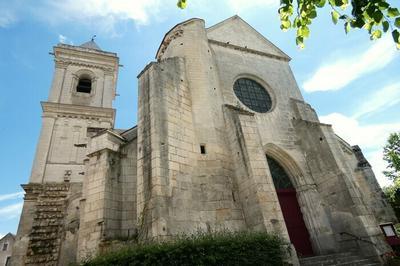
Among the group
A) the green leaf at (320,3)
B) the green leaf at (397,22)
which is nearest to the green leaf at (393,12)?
the green leaf at (397,22)

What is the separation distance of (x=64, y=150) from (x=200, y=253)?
43.6 feet

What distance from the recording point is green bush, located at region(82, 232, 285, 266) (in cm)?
407

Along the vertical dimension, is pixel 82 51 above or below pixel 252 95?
above

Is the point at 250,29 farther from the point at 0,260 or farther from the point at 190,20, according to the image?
the point at 0,260

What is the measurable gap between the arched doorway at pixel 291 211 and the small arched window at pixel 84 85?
1565 centimetres

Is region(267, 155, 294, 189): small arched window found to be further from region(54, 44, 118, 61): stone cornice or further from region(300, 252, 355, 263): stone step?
region(54, 44, 118, 61): stone cornice

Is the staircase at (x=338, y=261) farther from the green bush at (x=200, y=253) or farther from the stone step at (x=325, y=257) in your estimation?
the green bush at (x=200, y=253)

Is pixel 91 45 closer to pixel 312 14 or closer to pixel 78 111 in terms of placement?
pixel 78 111

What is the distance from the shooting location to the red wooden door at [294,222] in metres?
7.99

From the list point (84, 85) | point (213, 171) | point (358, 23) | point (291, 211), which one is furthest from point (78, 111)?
point (358, 23)

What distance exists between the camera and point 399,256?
693 cm

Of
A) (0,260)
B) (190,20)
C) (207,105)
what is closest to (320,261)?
(207,105)

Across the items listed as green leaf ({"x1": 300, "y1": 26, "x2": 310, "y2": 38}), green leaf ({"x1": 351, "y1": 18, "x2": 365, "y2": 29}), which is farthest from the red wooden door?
green leaf ({"x1": 351, "y1": 18, "x2": 365, "y2": 29})

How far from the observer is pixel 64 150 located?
14547 mm
